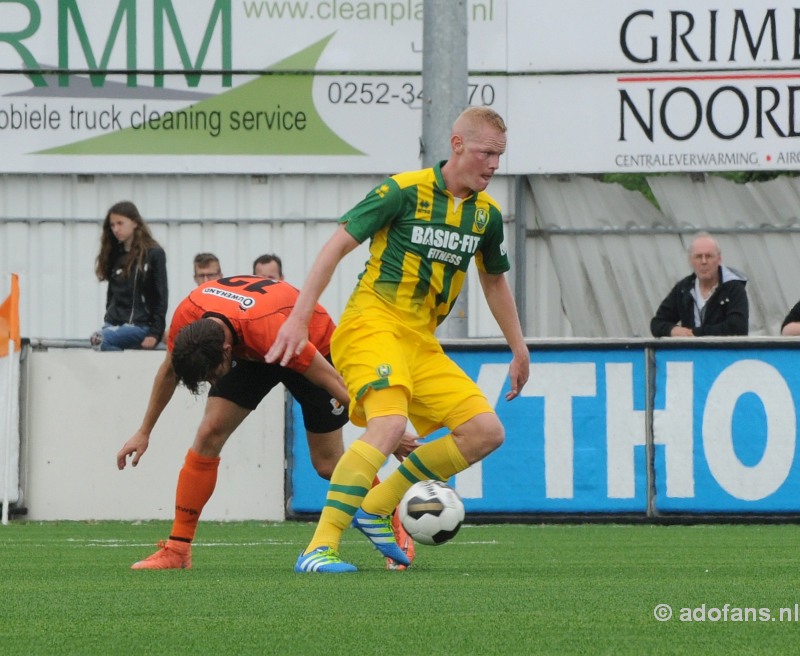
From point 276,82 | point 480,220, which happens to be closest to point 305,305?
point 480,220

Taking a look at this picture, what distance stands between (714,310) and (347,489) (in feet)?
19.1

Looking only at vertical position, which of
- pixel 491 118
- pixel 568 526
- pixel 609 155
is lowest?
pixel 568 526

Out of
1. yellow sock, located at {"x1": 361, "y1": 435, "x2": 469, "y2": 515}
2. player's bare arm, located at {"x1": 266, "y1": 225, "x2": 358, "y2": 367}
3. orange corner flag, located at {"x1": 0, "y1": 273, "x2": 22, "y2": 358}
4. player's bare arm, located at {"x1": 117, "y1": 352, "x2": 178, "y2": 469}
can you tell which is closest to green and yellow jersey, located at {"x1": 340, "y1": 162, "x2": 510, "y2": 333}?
player's bare arm, located at {"x1": 266, "y1": 225, "x2": 358, "y2": 367}

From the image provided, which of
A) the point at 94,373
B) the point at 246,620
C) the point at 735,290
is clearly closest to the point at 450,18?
the point at 735,290

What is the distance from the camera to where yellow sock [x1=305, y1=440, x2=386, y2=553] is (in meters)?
6.46

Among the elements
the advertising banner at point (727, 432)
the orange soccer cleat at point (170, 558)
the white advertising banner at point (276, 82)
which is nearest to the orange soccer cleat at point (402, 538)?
the orange soccer cleat at point (170, 558)

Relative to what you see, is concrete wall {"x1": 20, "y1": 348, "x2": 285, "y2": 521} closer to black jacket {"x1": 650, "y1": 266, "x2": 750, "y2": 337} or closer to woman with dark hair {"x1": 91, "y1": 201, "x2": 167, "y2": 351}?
woman with dark hair {"x1": 91, "y1": 201, "x2": 167, "y2": 351}

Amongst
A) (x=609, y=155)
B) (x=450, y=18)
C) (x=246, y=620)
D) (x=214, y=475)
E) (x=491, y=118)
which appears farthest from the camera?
(x=609, y=155)

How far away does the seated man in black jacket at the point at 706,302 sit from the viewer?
38.0 ft

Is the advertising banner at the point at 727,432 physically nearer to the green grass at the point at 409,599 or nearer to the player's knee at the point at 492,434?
the green grass at the point at 409,599

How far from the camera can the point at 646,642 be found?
4.24m

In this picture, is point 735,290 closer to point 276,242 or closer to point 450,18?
point 450,18

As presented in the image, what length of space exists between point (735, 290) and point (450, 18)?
3085 millimetres

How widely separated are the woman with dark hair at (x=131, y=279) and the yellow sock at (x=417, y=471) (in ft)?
17.7
